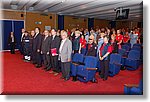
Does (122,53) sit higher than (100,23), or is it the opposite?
(100,23)

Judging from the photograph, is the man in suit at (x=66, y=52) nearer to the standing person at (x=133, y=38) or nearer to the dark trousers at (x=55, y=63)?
the dark trousers at (x=55, y=63)

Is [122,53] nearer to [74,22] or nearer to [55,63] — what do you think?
[55,63]

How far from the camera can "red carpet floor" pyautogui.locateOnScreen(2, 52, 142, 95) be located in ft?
13.6

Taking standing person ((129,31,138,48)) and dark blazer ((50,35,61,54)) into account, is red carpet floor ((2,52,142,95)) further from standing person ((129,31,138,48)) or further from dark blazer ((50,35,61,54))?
standing person ((129,31,138,48))

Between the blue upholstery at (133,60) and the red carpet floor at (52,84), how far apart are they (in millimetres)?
340

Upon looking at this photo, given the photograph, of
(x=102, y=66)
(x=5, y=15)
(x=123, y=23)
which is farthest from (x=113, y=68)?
(x=123, y=23)

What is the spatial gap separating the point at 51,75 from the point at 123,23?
1559cm

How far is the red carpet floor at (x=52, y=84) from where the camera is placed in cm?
414

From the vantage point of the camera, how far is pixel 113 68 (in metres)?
5.41

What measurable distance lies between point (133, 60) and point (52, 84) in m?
2.92

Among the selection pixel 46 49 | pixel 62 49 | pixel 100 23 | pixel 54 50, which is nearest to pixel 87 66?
pixel 62 49

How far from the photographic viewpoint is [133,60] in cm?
621

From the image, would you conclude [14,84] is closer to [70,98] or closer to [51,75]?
[51,75]

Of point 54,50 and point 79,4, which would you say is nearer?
point 54,50
